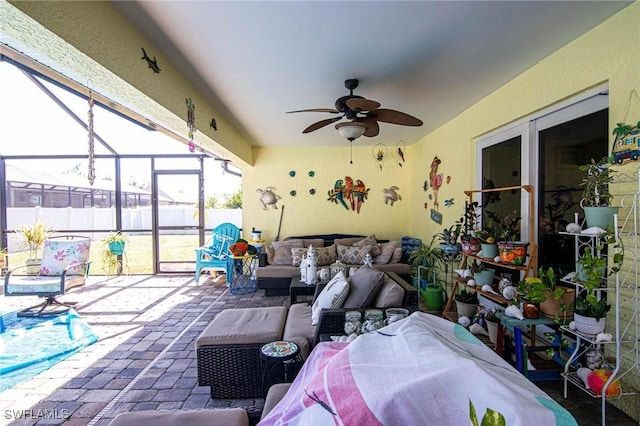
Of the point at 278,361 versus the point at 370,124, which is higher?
the point at 370,124

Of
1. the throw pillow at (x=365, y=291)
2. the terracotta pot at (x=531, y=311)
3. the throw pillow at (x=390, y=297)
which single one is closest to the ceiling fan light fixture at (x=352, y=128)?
the throw pillow at (x=365, y=291)

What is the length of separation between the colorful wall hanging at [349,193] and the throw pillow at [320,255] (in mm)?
1146

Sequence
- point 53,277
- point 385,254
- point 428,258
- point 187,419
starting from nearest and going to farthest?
point 187,419 < point 53,277 < point 428,258 < point 385,254

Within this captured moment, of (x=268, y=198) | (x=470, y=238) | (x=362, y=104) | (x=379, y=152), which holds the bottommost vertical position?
(x=470, y=238)

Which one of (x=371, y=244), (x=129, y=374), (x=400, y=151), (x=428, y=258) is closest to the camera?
(x=129, y=374)

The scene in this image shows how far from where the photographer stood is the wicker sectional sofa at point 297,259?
4664 millimetres

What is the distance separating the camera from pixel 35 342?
2967 mm

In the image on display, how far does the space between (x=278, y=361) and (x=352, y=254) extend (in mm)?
3307

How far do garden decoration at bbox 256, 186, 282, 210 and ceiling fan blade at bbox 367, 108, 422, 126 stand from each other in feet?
10.9

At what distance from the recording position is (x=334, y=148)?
19.2ft

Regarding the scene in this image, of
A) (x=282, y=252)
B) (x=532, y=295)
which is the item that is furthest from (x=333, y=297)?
(x=282, y=252)

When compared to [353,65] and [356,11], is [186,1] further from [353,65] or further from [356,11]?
[353,65]

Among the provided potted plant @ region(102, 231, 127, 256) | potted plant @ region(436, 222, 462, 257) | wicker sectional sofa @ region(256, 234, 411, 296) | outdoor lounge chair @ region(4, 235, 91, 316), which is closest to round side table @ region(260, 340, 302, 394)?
potted plant @ region(436, 222, 462, 257)

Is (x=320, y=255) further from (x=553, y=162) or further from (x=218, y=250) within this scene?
(x=553, y=162)
